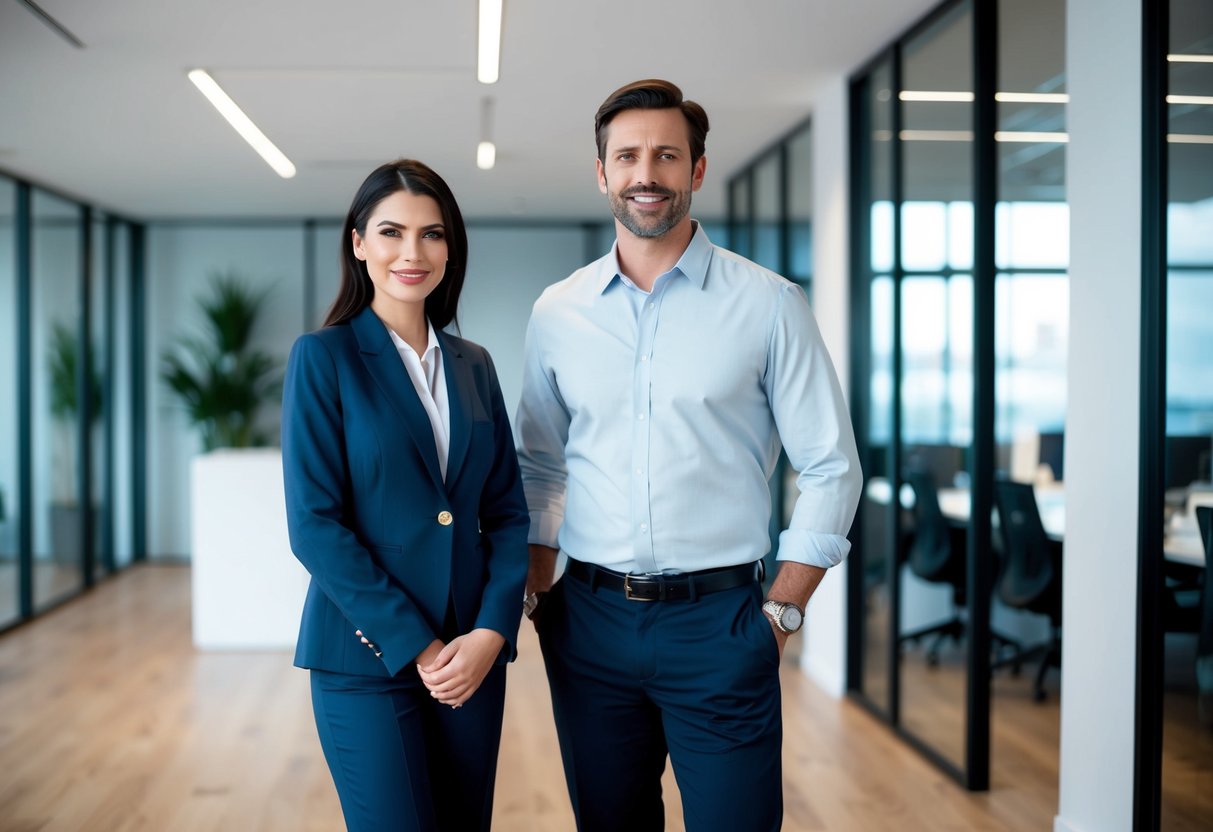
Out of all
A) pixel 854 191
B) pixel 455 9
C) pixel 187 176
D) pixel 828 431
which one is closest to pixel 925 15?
pixel 854 191

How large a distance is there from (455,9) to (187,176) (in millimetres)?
3927

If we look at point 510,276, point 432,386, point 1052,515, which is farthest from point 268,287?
point 432,386

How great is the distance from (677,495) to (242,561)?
15.8 ft

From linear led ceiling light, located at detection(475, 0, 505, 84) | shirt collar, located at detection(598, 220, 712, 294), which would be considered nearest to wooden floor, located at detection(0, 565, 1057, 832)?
shirt collar, located at detection(598, 220, 712, 294)

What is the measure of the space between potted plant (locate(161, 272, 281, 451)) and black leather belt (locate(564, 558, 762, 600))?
7692mm

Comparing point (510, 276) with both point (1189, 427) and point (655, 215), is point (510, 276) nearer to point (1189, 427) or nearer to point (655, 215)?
point (1189, 427)

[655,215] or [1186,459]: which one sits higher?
[655,215]

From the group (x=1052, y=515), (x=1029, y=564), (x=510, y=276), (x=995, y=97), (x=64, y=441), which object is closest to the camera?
(x=995, y=97)

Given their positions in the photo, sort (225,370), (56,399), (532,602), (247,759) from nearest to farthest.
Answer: (532,602), (247,759), (56,399), (225,370)

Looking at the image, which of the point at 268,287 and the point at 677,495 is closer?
the point at 677,495

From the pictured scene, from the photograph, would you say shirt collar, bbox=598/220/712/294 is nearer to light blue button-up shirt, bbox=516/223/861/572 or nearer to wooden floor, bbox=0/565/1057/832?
light blue button-up shirt, bbox=516/223/861/572

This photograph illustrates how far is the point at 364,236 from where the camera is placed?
6.64 feet

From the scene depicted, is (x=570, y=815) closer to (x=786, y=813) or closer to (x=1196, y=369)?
(x=786, y=813)

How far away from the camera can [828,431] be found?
6.77ft
